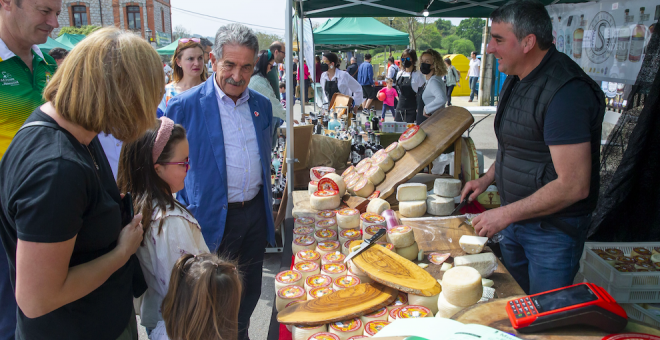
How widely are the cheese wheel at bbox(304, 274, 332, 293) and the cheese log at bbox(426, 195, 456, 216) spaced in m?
1.05

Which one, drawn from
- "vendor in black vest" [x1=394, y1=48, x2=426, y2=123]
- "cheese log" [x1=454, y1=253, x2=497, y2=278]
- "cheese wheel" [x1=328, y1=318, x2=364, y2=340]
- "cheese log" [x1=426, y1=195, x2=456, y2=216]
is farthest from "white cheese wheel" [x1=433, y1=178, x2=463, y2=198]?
"vendor in black vest" [x1=394, y1=48, x2=426, y2=123]

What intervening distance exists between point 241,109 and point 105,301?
1.36m

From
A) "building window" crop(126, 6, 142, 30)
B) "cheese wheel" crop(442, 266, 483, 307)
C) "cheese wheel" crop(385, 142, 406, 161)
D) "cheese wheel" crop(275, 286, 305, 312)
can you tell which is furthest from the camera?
"building window" crop(126, 6, 142, 30)

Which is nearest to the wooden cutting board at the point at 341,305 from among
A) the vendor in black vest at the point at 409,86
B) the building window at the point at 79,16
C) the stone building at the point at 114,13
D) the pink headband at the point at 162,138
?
the pink headband at the point at 162,138

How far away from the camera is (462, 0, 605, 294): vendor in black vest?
1.87m

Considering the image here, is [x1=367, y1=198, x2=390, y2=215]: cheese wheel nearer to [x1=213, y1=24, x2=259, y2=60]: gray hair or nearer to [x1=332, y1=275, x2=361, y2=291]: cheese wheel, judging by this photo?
[x1=332, y1=275, x2=361, y2=291]: cheese wheel

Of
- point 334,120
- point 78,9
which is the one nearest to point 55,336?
point 334,120

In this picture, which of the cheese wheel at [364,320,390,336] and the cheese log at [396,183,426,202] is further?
the cheese log at [396,183,426,202]

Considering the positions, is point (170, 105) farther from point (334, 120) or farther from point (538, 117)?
point (334, 120)

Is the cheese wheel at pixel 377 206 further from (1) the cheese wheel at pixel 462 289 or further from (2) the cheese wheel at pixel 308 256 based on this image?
(1) the cheese wheel at pixel 462 289

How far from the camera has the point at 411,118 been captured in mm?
8477

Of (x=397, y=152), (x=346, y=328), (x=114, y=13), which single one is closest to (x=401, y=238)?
(x=346, y=328)

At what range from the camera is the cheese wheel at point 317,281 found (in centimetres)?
181

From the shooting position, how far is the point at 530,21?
6.56 ft
